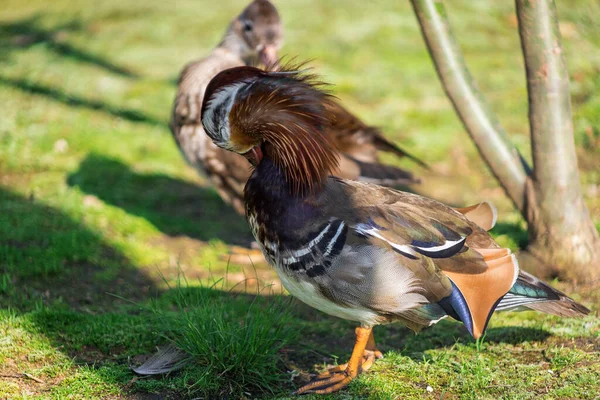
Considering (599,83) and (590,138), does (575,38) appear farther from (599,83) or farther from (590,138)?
(590,138)

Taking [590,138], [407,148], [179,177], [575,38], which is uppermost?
[575,38]

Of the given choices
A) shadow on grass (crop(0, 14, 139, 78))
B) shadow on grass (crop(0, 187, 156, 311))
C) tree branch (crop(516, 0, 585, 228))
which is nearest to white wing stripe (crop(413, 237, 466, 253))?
tree branch (crop(516, 0, 585, 228))

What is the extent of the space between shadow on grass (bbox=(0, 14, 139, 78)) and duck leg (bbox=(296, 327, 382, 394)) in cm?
724

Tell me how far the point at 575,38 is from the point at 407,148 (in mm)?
3099

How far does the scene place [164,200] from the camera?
680 centimetres

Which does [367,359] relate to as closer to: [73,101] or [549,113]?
[549,113]

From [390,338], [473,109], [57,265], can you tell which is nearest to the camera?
[390,338]

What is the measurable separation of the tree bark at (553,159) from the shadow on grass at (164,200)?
2601 millimetres

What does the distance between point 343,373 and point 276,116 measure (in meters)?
1.38

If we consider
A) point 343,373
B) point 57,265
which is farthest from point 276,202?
point 57,265

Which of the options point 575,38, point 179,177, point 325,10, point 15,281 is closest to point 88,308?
point 15,281

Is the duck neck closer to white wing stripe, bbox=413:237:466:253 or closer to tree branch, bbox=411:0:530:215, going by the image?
white wing stripe, bbox=413:237:466:253

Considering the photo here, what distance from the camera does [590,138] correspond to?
717cm

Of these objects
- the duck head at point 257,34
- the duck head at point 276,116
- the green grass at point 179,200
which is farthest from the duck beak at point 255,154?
the duck head at point 257,34
